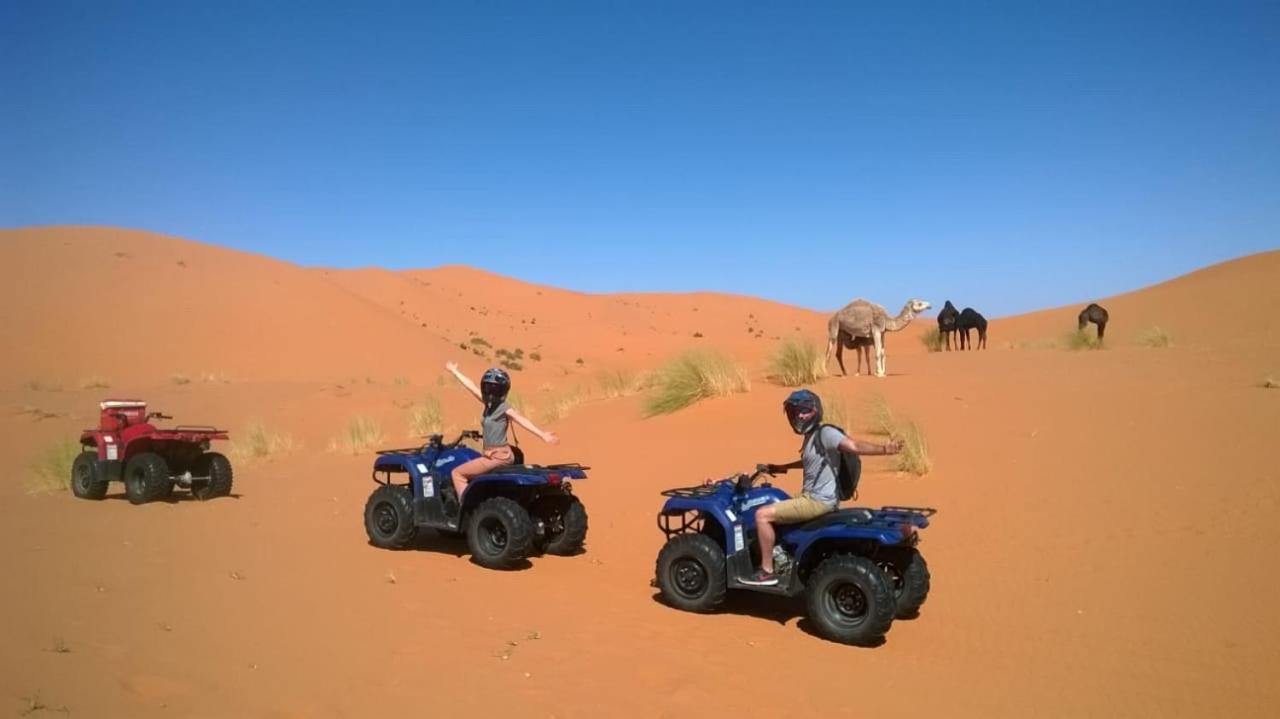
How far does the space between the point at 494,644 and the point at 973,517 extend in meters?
5.50

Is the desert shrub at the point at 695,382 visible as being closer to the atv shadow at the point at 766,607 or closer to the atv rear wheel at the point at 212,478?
the atv rear wheel at the point at 212,478

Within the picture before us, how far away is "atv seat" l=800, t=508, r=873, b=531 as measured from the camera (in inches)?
248

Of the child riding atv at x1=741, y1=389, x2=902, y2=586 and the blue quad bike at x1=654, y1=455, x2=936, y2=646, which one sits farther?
the child riding atv at x1=741, y1=389, x2=902, y2=586

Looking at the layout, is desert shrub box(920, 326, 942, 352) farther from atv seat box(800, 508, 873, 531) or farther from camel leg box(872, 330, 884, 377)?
atv seat box(800, 508, 873, 531)

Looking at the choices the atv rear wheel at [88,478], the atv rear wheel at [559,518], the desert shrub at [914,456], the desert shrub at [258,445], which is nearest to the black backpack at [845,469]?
the atv rear wheel at [559,518]

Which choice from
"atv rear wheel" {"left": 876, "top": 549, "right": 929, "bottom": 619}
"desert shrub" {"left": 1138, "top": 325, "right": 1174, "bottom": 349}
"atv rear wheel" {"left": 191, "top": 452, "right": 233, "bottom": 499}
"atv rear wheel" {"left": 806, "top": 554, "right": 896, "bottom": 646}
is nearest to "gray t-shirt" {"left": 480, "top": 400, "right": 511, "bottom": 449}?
"atv rear wheel" {"left": 806, "top": 554, "right": 896, "bottom": 646}

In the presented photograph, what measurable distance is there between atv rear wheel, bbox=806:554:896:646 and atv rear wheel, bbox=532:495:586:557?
318 centimetres

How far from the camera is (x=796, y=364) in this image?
1783cm

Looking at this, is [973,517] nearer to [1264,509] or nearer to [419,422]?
[1264,509]

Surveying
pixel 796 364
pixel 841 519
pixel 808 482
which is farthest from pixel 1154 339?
pixel 841 519

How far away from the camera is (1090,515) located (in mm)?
8641

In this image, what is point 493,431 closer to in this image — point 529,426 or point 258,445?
point 529,426

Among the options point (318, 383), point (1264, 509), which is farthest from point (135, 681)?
point (318, 383)

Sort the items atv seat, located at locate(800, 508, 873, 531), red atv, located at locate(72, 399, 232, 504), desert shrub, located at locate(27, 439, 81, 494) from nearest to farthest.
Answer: atv seat, located at locate(800, 508, 873, 531), red atv, located at locate(72, 399, 232, 504), desert shrub, located at locate(27, 439, 81, 494)
